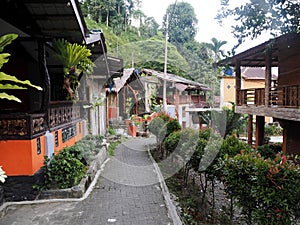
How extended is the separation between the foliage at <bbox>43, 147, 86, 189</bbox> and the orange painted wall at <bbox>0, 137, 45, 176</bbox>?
0.49 metres

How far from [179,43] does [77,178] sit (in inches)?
2038

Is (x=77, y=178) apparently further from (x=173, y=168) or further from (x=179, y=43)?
(x=179, y=43)

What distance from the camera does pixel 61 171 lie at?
236 inches

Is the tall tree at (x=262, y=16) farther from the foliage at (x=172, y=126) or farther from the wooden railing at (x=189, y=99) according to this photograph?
the wooden railing at (x=189, y=99)

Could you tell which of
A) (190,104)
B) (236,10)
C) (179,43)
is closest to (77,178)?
(236,10)

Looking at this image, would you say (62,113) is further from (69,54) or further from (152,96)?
(152,96)

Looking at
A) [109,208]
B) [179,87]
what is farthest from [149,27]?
[109,208]

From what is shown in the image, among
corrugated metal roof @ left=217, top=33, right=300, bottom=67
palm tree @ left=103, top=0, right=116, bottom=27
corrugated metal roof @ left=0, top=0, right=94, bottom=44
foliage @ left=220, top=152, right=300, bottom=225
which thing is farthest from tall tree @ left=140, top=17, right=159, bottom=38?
foliage @ left=220, top=152, right=300, bottom=225

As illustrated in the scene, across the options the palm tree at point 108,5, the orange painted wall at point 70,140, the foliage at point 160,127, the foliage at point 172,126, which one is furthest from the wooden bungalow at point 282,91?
the palm tree at point 108,5

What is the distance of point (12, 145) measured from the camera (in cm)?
532

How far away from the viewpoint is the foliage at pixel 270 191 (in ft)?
11.8

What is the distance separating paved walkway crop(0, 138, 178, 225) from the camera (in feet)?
16.2

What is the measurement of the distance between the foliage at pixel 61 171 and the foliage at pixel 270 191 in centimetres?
375

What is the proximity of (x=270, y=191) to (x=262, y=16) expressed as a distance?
5040 mm
